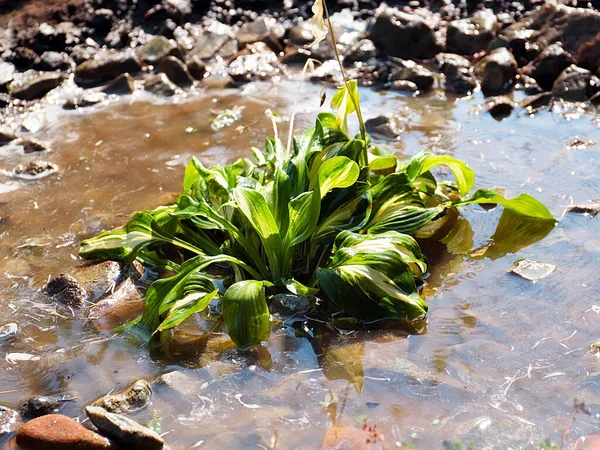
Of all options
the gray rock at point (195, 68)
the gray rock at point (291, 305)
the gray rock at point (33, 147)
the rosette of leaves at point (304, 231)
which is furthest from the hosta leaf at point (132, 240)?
the gray rock at point (195, 68)

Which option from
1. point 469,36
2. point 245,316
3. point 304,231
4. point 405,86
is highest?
point 304,231

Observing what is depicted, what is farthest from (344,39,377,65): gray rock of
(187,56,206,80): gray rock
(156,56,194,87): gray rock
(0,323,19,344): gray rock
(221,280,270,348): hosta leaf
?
(0,323,19,344): gray rock

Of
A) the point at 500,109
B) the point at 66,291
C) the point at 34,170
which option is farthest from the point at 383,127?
the point at 66,291

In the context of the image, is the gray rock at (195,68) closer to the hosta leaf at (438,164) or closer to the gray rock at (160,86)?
the gray rock at (160,86)

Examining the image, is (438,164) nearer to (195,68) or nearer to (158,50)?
(195,68)

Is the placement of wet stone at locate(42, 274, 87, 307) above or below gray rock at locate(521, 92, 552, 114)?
above

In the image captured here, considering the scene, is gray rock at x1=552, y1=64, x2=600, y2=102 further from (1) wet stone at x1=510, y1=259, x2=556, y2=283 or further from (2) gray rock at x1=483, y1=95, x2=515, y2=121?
(1) wet stone at x1=510, y1=259, x2=556, y2=283
